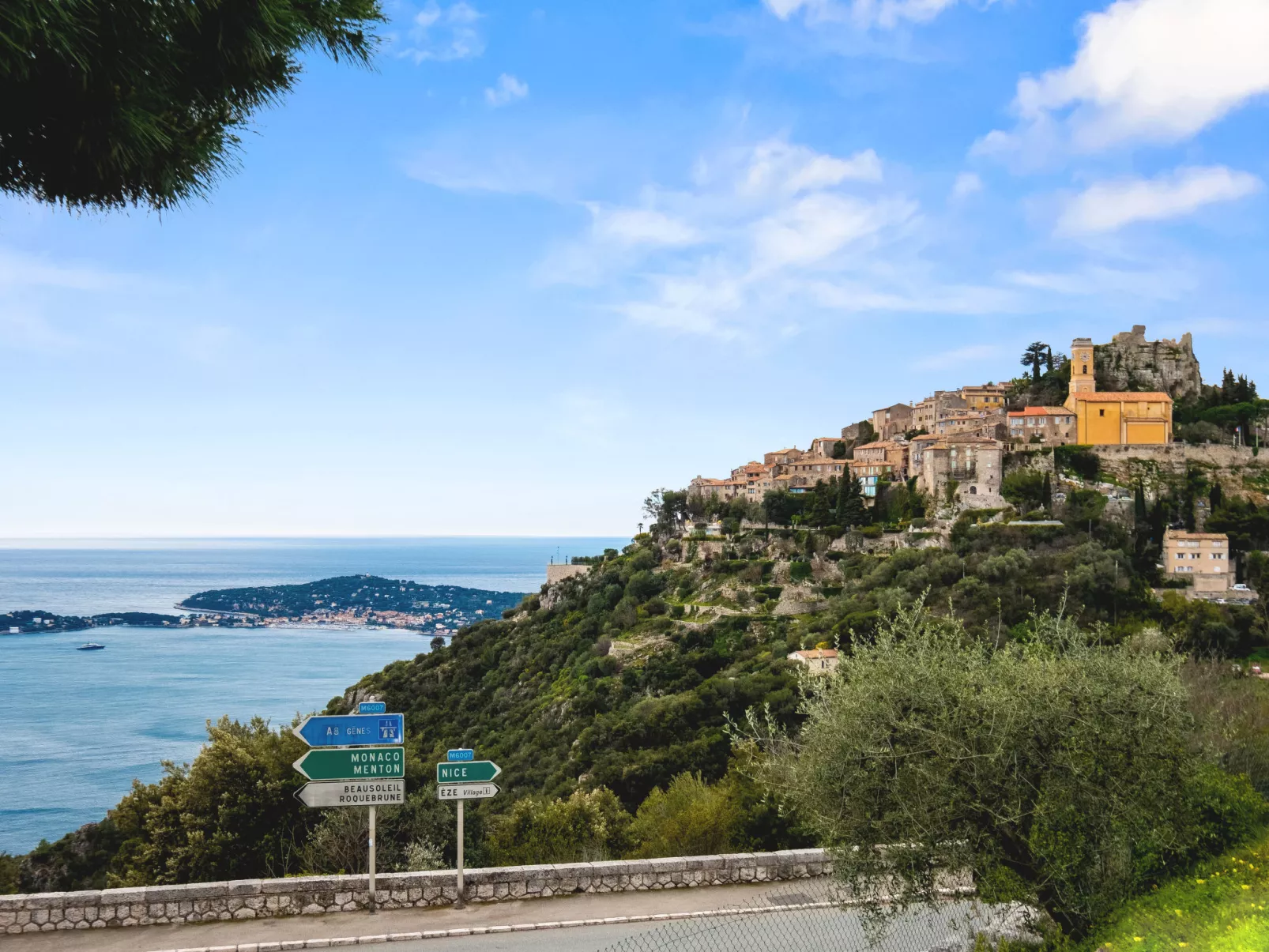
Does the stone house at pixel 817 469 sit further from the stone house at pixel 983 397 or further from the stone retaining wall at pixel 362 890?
the stone retaining wall at pixel 362 890

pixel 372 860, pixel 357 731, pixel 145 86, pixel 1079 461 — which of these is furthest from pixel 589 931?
pixel 1079 461

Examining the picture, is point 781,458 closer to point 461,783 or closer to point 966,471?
point 966,471

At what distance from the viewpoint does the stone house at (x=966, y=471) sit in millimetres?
54156

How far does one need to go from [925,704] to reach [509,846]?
289 inches

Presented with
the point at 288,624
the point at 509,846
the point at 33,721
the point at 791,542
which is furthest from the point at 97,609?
the point at 509,846

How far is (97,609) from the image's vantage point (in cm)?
15000

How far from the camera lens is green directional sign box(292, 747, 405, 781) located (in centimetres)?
865

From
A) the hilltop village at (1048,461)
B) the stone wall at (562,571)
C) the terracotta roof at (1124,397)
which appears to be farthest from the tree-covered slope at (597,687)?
the terracotta roof at (1124,397)

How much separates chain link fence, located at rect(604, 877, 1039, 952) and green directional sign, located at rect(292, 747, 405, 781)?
2.88m

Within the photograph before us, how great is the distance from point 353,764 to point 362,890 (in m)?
1.32

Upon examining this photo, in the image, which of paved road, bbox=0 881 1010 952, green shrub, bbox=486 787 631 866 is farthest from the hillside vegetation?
paved road, bbox=0 881 1010 952

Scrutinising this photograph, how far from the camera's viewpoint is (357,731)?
8984 millimetres

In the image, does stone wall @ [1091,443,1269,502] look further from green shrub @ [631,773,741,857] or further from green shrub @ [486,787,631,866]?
green shrub @ [486,787,631,866]

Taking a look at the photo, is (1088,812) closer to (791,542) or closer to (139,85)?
(139,85)
